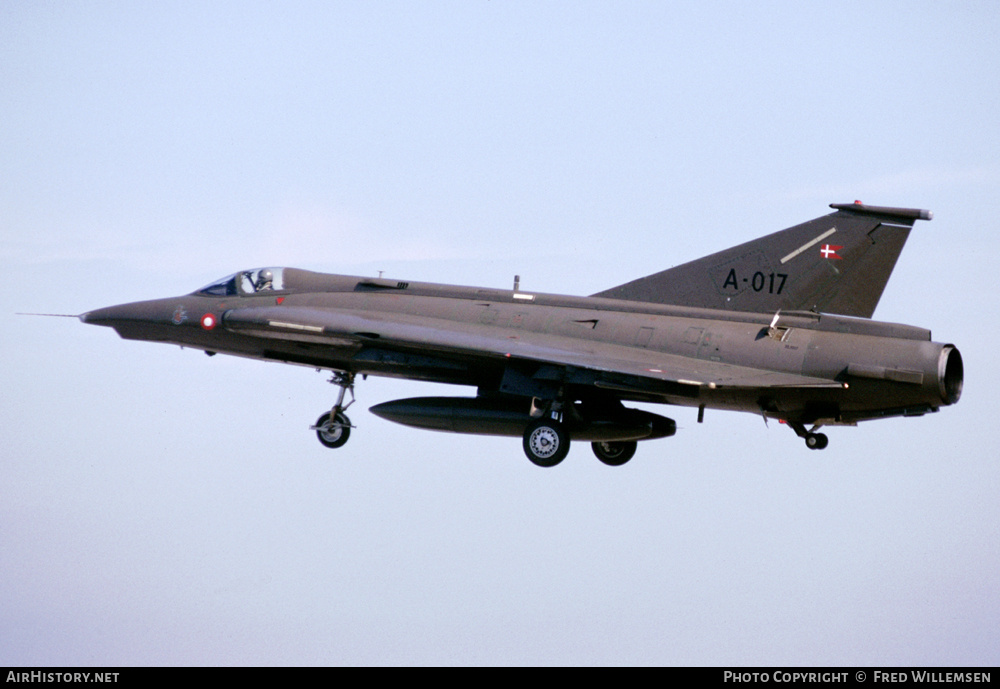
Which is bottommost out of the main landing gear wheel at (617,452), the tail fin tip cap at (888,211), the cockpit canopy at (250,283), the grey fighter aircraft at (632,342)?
the main landing gear wheel at (617,452)

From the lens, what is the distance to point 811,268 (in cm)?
1806

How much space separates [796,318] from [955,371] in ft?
6.96

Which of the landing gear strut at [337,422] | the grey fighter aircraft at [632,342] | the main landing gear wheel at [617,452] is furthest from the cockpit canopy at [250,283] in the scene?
the main landing gear wheel at [617,452]

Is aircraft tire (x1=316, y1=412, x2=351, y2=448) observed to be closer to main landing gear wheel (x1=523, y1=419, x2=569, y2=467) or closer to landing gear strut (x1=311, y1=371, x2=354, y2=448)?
landing gear strut (x1=311, y1=371, x2=354, y2=448)

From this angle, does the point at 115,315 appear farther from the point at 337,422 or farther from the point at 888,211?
the point at 888,211

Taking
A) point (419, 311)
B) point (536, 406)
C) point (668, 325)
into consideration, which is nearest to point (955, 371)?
point (668, 325)

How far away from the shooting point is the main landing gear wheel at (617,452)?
67.5ft

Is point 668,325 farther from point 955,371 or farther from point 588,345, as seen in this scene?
point 955,371

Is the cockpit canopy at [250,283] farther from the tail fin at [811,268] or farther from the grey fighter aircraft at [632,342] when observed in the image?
the tail fin at [811,268]

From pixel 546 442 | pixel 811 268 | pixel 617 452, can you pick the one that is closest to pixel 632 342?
pixel 546 442

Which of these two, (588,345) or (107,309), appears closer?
(588,345)

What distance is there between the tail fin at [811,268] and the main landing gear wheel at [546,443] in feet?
7.84

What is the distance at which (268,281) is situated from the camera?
69.2ft

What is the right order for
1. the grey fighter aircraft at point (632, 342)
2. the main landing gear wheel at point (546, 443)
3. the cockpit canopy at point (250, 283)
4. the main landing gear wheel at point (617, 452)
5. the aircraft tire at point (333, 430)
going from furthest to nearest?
the cockpit canopy at point (250, 283) → the main landing gear wheel at point (617, 452) → the aircraft tire at point (333, 430) → the main landing gear wheel at point (546, 443) → the grey fighter aircraft at point (632, 342)
